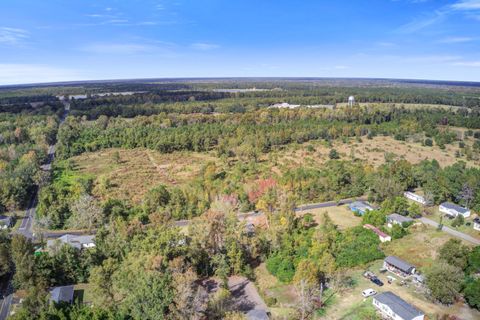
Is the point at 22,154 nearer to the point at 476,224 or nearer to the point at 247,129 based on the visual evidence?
the point at 247,129

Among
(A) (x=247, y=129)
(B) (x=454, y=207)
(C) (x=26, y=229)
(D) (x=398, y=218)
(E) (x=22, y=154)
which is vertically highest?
(A) (x=247, y=129)

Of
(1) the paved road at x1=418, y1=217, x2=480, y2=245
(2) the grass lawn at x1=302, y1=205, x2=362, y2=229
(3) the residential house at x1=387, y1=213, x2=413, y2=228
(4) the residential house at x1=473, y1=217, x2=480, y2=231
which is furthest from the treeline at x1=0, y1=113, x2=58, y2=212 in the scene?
(4) the residential house at x1=473, y1=217, x2=480, y2=231

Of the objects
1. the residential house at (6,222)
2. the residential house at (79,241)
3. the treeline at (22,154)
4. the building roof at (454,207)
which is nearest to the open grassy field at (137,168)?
the treeline at (22,154)

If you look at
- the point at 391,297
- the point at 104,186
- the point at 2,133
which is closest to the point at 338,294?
the point at 391,297

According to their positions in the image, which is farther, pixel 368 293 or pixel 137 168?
pixel 137 168

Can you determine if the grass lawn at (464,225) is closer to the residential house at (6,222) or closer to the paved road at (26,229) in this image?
the paved road at (26,229)

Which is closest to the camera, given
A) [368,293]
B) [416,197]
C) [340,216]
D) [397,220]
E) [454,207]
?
→ [368,293]

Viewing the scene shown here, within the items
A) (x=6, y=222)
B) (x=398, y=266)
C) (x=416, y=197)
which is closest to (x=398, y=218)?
(x=416, y=197)
